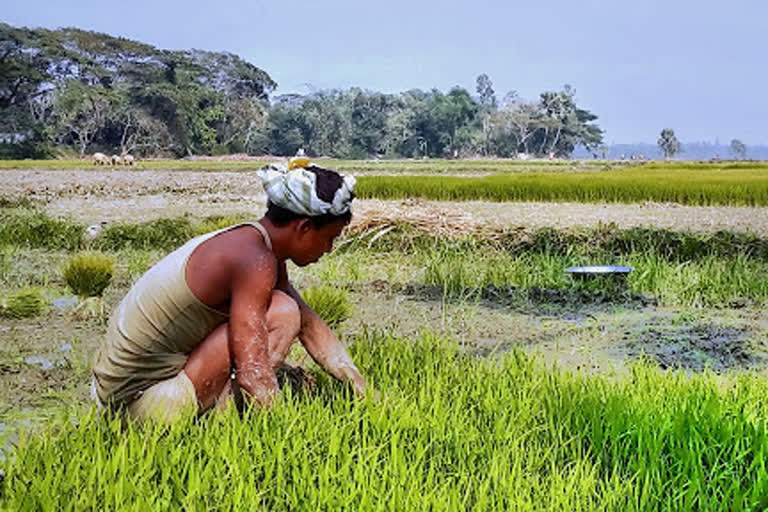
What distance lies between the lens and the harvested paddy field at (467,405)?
1825 mm

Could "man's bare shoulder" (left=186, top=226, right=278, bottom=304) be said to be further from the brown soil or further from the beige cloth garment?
the brown soil

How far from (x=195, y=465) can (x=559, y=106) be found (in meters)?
52.5

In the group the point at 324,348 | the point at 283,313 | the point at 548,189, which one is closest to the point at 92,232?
the point at 324,348

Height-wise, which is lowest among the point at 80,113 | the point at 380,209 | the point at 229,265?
the point at 380,209

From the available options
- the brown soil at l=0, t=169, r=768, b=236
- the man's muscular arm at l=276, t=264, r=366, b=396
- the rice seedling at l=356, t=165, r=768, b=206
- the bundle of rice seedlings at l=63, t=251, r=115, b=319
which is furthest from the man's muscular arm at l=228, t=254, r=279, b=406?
the rice seedling at l=356, t=165, r=768, b=206

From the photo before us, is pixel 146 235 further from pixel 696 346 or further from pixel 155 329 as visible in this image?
pixel 155 329

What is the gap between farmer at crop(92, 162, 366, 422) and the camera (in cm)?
206

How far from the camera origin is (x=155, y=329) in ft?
7.05

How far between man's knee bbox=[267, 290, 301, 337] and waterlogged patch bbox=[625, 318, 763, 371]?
5.39ft

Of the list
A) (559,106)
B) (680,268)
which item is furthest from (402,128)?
(680,268)

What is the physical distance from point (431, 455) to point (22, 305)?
2985mm

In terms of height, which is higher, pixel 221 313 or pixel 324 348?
pixel 221 313

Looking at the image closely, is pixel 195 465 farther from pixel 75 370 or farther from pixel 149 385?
pixel 75 370

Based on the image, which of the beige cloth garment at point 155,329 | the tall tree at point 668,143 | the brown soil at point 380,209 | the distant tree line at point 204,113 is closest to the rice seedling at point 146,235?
the brown soil at point 380,209
